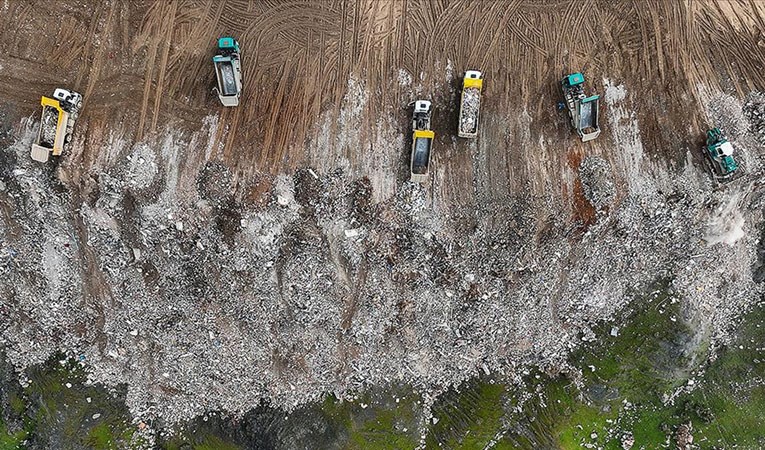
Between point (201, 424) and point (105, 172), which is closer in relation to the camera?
point (105, 172)

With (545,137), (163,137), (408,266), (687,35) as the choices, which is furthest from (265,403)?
(687,35)

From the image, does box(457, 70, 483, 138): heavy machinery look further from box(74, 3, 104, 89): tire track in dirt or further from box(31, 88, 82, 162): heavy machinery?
box(31, 88, 82, 162): heavy machinery

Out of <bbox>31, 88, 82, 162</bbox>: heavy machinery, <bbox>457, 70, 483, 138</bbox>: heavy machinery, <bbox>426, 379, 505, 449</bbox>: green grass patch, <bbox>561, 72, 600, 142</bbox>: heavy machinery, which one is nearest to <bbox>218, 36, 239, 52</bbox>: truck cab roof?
<bbox>31, 88, 82, 162</bbox>: heavy machinery

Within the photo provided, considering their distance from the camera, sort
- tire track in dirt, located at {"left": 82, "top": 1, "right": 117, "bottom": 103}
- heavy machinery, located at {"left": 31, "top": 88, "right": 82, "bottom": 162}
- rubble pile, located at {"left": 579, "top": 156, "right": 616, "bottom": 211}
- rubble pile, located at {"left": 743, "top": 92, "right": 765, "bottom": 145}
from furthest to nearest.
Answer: rubble pile, located at {"left": 743, "top": 92, "right": 765, "bottom": 145} < rubble pile, located at {"left": 579, "top": 156, "right": 616, "bottom": 211} < tire track in dirt, located at {"left": 82, "top": 1, "right": 117, "bottom": 103} < heavy machinery, located at {"left": 31, "top": 88, "right": 82, "bottom": 162}

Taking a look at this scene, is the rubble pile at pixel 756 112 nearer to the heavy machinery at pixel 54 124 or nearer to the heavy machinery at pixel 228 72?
the heavy machinery at pixel 228 72

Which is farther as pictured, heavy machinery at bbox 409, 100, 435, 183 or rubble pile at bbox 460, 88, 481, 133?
rubble pile at bbox 460, 88, 481, 133

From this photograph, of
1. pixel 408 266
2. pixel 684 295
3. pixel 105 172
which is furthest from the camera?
pixel 684 295

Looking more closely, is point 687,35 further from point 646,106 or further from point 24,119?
point 24,119
